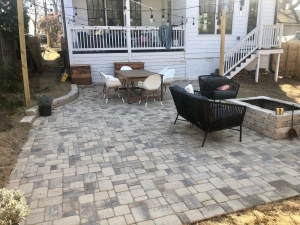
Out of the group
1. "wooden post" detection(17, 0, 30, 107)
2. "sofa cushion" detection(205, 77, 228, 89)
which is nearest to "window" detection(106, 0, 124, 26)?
"wooden post" detection(17, 0, 30, 107)

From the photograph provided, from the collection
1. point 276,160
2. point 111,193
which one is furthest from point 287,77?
point 111,193

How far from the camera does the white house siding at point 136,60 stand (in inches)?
367

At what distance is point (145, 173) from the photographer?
302cm

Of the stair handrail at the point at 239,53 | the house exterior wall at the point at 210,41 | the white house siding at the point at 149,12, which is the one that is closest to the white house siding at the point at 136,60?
the house exterior wall at the point at 210,41

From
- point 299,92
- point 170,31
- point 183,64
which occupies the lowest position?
point 299,92

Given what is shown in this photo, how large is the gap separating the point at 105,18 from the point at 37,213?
32.6 feet

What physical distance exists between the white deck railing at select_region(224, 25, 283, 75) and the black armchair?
12.5 ft

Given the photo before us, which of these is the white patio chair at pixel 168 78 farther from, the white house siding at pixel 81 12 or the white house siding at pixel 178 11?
the white house siding at pixel 81 12

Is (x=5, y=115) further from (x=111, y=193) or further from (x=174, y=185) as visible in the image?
(x=174, y=185)

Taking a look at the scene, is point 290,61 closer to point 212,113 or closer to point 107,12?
point 107,12

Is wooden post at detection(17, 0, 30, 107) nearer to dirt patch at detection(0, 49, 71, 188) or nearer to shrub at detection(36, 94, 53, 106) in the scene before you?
dirt patch at detection(0, 49, 71, 188)

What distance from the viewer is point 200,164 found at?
3.24 meters

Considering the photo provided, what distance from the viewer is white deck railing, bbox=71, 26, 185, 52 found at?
30.2ft

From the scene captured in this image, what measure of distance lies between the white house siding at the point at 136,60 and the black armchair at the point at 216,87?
12.9 ft
